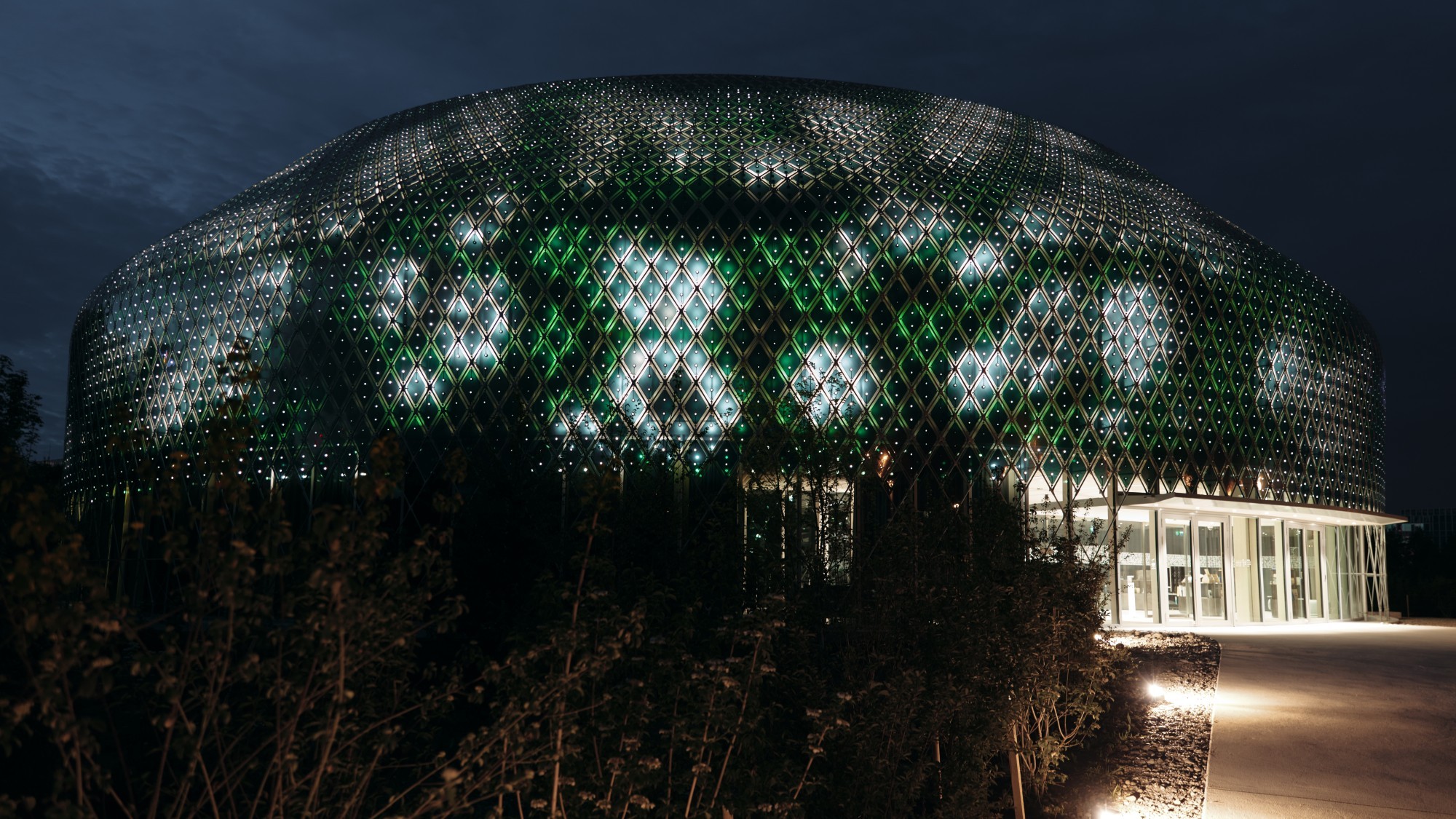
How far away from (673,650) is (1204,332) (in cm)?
3441

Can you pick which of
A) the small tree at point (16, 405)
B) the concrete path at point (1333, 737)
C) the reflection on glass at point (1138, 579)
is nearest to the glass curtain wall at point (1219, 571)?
the reflection on glass at point (1138, 579)

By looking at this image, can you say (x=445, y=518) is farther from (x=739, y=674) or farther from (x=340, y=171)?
(x=739, y=674)

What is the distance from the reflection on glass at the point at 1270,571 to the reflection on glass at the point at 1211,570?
96.7 inches

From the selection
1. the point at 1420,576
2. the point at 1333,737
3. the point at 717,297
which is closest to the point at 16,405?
the point at 717,297

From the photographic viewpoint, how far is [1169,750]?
11945mm

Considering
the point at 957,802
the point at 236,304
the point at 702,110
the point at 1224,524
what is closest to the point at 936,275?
the point at 702,110

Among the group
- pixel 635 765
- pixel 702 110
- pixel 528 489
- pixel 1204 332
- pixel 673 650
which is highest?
pixel 702 110

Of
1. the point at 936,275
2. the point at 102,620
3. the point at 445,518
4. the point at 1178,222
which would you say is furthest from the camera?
the point at 1178,222

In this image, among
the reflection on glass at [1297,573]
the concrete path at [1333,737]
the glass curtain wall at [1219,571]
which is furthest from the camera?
the reflection on glass at [1297,573]

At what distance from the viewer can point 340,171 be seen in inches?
1451

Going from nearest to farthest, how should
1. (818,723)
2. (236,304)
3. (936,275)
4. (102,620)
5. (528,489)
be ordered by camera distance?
(102,620)
(818,723)
(528,489)
(936,275)
(236,304)

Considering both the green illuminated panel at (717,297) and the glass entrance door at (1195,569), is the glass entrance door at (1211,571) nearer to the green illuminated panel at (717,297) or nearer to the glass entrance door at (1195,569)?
the glass entrance door at (1195,569)

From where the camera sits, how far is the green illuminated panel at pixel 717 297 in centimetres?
3170

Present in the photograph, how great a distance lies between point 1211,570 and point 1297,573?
230 inches
